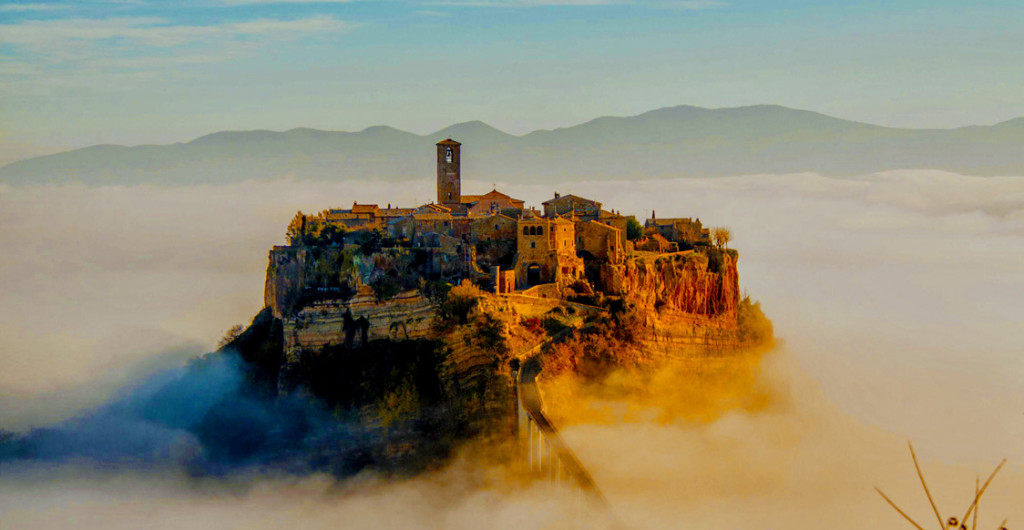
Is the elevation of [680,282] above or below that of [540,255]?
below

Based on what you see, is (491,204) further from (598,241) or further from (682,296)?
(682,296)

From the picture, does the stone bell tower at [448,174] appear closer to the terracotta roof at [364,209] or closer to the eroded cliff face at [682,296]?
the terracotta roof at [364,209]

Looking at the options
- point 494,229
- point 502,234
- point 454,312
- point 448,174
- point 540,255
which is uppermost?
point 448,174

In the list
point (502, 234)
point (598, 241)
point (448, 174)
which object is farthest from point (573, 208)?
point (448, 174)

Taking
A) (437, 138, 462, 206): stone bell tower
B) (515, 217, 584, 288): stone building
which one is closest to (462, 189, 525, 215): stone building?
(437, 138, 462, 206): stone bell tower

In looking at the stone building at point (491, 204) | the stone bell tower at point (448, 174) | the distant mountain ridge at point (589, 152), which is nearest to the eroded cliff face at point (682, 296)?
the stone building at point (491, 204)

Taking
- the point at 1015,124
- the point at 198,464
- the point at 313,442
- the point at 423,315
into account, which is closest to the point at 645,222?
the point at 423,315

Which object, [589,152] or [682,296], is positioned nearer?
[682,296]
